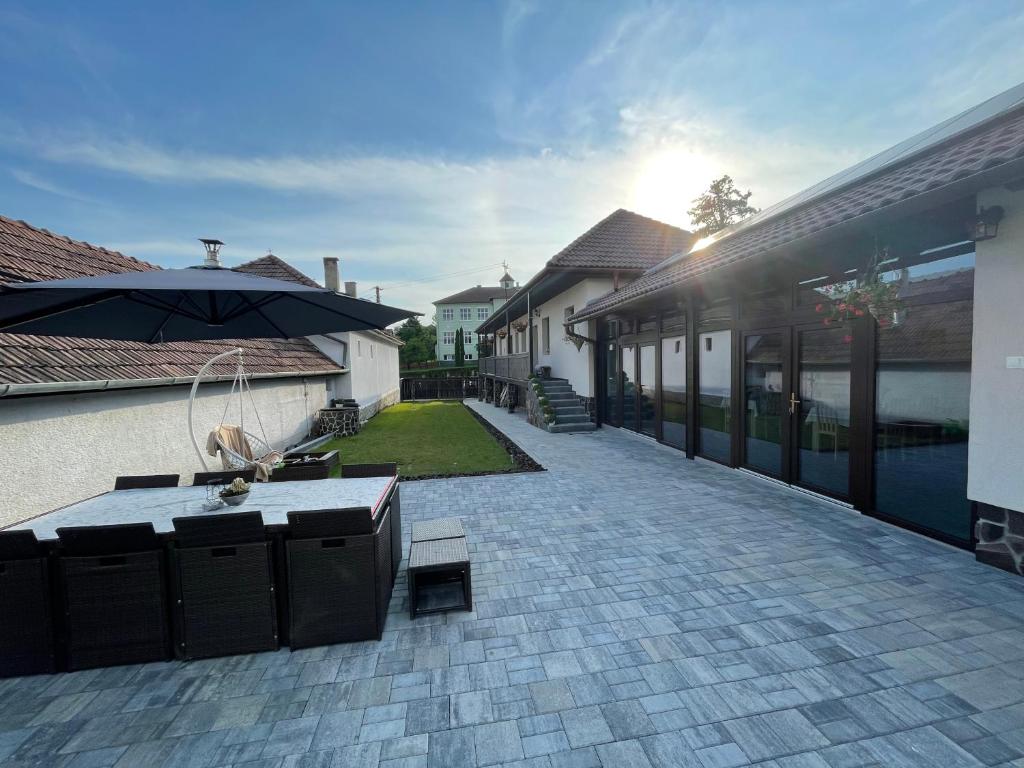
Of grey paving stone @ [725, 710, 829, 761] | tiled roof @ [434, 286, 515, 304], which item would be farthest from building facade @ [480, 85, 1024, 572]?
tiled roof @ [434, 286, 515, 304]

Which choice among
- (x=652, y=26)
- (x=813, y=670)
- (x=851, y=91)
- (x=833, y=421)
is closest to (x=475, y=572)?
(x=813, y=670)

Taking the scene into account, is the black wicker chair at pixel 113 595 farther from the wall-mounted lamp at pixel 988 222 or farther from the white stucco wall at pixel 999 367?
the wall-mounted lamp at pixel 988 222

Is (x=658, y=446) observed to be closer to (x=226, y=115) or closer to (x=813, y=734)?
(x=813, y=734)

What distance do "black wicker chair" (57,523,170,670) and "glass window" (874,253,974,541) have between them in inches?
255

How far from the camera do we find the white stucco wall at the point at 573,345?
1258 cm

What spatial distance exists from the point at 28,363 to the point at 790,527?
25.4 ft

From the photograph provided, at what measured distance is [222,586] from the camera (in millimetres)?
2766

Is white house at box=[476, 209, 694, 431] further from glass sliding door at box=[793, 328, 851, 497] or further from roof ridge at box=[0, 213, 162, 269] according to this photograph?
roof ridge at box=[0, 213, 162, 269]

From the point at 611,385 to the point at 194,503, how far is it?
10176 mm

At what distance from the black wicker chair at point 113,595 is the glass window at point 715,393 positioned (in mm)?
7276

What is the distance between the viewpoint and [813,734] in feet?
7.02

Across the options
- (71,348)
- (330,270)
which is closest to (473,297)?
(330,270)

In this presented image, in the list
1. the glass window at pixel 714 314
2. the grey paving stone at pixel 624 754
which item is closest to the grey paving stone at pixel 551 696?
the grey paving stone at pixel 624 754

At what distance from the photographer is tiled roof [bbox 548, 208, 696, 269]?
1209 cm
